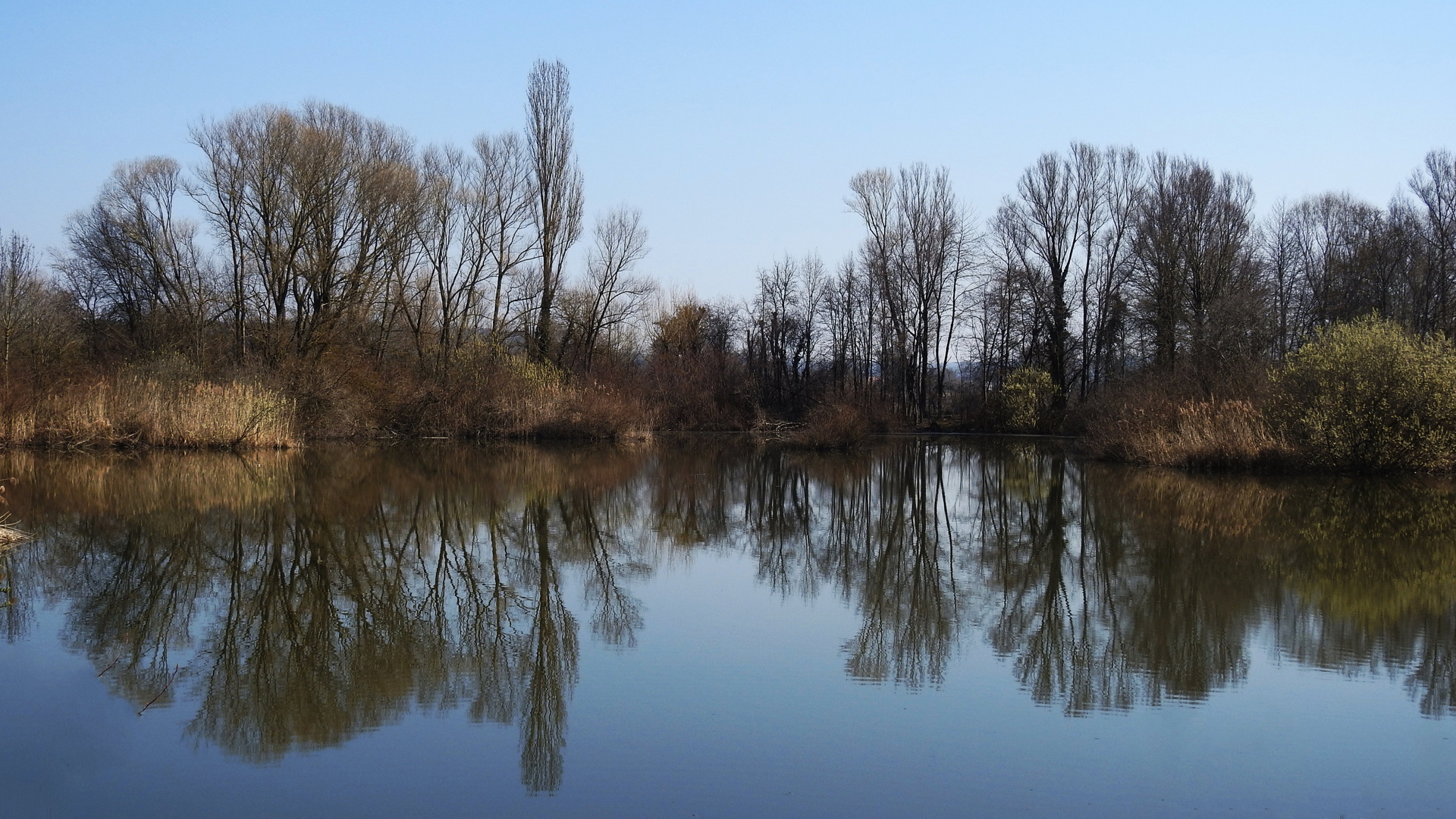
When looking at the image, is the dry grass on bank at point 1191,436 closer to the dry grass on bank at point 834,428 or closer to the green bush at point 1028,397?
the dry grass on bank at point 834,428

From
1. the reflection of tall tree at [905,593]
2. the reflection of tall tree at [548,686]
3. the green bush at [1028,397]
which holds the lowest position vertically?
the reflection of tall tree at [548,686]

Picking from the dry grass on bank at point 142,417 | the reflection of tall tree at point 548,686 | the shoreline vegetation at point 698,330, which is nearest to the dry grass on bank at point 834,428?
the shoreline vegetation at point 698,330

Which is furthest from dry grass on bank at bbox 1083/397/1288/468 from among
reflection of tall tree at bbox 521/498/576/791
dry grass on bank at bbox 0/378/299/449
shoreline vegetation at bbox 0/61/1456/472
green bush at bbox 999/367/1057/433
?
dry grass on bank at bbox 0/378/299/449

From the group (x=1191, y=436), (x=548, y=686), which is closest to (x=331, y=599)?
(x=548, y=686)

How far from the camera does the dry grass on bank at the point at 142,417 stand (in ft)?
65.3

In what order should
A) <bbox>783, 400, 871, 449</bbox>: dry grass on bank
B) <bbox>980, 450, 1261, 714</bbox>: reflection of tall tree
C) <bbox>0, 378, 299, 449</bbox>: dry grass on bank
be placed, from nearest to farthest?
<bbox>980, 450, 1261, 714</bbox>: reflection of tall tree → <bbox>0, 378, 299, 449</bbox>: dry grass on bank → <bbox>783, 400, 871, 449</bbox>: dry grass on bank

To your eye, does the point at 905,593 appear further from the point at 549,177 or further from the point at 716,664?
the point at 549,177

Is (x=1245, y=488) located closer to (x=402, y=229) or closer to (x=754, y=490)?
(x=754, y=490)

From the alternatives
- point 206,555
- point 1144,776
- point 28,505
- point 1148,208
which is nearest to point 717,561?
point 206,555

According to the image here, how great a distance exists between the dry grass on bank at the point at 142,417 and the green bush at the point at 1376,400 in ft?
65.5

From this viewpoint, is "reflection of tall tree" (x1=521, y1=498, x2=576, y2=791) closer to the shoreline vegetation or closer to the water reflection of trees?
the water reflection of trees

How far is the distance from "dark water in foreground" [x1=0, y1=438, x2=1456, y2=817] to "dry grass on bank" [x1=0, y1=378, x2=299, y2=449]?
868cm

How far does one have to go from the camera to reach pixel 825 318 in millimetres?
45969

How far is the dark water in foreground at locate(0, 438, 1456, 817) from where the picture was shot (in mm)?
3898
